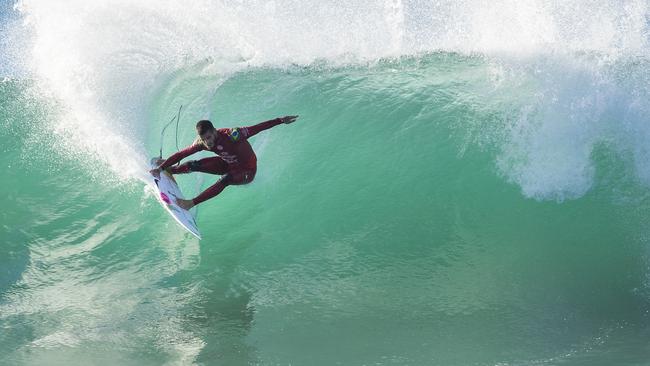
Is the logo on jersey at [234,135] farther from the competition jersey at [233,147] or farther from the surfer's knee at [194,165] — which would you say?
the surfer's knee at [194,165]

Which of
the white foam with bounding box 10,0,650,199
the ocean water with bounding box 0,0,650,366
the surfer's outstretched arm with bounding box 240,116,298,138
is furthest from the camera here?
the white foam with bounding box 10,0,650,199

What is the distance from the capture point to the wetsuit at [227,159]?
6.44 m

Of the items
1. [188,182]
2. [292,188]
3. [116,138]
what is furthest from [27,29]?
[292,188]

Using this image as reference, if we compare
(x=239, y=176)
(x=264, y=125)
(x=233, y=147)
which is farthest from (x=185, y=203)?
(x=264, y=125)

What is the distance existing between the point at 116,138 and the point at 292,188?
2286 mm

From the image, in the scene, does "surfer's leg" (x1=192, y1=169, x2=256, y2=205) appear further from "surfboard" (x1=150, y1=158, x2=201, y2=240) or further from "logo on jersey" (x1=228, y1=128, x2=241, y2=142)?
"logo on jersey" (x1=228, y1=128, x2=241, y2=142)

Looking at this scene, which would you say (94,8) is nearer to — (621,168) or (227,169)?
(227,169)

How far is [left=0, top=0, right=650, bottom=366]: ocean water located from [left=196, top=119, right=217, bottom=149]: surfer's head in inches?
48.6

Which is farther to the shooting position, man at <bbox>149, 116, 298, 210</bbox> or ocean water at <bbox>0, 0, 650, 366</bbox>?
man at <bbox>149, 116, 298, 210</bbox>

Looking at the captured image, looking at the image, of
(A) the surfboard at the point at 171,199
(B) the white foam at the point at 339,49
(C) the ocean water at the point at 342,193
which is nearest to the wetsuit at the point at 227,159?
(A) the surfboard at the point at 171,199

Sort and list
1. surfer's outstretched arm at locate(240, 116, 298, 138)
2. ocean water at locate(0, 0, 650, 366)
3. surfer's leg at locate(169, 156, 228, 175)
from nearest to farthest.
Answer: ocean water at locate(0, 0, 650, 366) < surfer's outstretched arm at locate(240, 116, 298, 138) < surfer's leg at locate(169, 156, 228, 175)

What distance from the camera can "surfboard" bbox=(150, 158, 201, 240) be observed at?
6402mm

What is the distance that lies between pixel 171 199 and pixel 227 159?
2.26ft

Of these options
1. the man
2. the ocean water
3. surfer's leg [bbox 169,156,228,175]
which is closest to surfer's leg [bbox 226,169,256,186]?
the man
